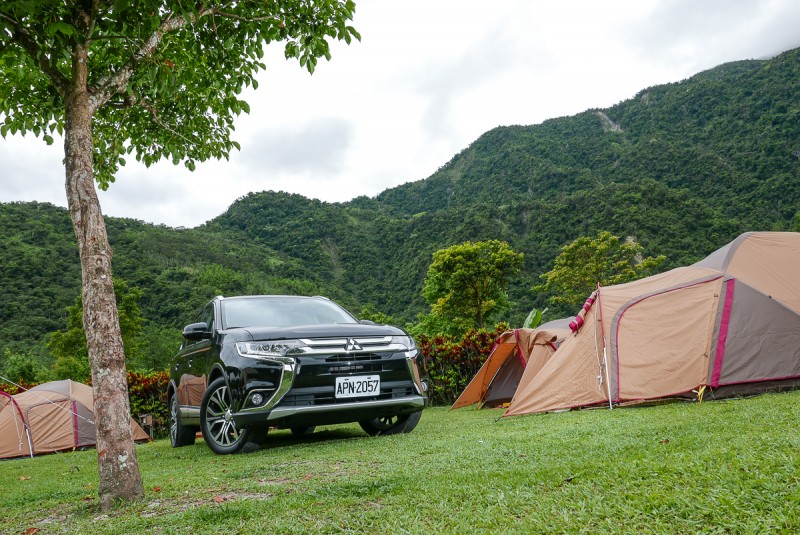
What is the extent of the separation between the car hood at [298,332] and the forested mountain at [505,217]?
32.2 m

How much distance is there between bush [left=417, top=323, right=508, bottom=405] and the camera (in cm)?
1216

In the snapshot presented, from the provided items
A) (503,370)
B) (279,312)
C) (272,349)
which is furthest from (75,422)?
(503,370)

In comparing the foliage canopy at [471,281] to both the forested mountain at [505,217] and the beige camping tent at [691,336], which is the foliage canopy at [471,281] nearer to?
the forested mountain at [505,217]

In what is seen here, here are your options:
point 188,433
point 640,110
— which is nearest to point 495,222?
point 640,110

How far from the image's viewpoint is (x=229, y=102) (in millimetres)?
5852

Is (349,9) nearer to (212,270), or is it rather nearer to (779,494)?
(779,494)

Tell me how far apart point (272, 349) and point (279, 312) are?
1.14 m

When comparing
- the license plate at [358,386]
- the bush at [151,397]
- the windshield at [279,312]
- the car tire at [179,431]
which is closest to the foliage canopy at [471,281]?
Result: the bush at [151,397]

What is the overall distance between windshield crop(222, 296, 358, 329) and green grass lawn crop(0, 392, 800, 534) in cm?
141

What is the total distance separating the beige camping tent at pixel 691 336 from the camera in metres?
6.00

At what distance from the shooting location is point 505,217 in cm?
5556

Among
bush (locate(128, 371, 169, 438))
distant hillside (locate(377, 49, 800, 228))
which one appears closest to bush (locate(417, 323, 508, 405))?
bush (locate(128, 371, 169, 438))

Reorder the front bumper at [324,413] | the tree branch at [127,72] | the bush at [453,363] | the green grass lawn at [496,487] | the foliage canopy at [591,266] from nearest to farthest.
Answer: the green grass lawn at [496,487] → the tree branch at [127,72] → the front bumper at [324,413] → the bush at [453,363] → the foliage canopy at [591,266]

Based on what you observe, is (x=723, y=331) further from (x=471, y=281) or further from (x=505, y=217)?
(x=505, y=217)
